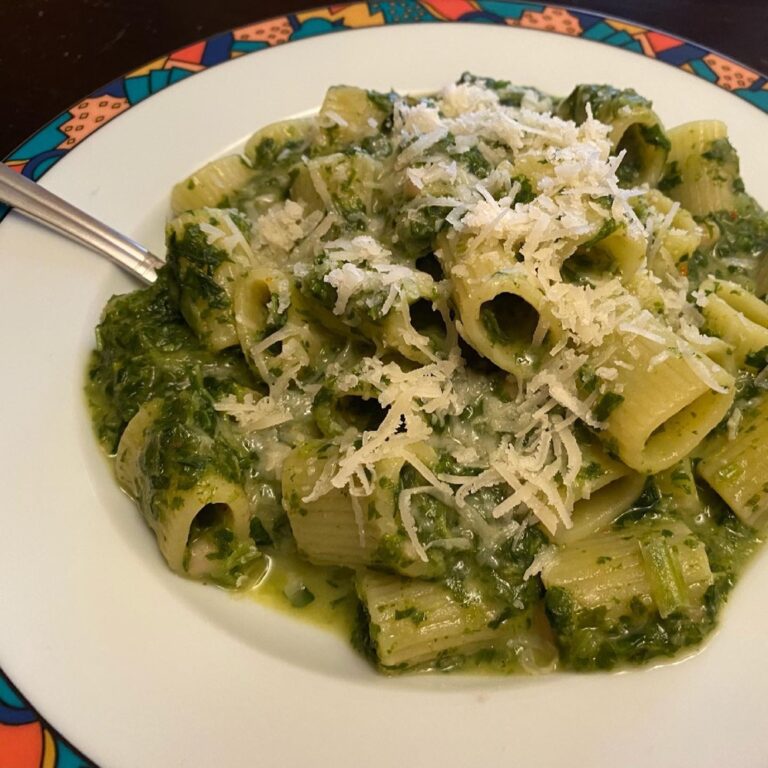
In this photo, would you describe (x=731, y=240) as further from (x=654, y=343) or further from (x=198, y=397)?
(x=198, y=397)

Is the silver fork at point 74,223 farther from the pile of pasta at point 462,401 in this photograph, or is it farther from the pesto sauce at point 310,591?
the pesto sauce at point 310,591

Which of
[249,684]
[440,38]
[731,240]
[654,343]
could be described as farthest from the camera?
[440,38]

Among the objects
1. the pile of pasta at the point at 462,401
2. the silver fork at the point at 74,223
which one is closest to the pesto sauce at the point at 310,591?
the pile of pasta at the point at 462,401

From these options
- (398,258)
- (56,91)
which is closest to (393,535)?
(398,258)

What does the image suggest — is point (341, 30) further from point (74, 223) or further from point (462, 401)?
point (462, 401)

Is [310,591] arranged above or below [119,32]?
below

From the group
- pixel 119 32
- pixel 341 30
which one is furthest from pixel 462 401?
pixel 119 32
